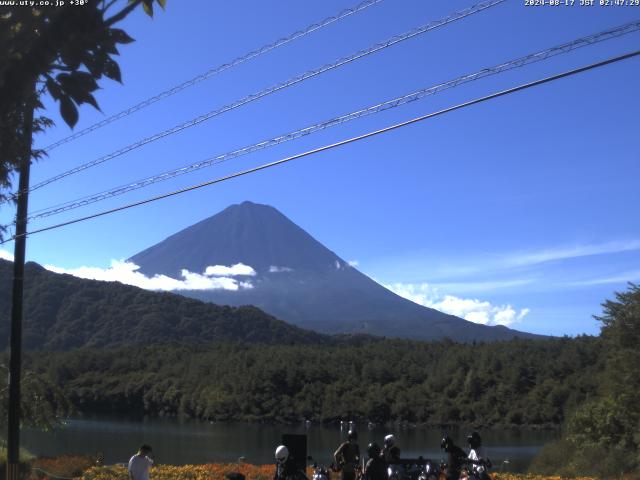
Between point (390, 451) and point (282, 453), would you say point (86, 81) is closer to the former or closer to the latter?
point (282, 453)

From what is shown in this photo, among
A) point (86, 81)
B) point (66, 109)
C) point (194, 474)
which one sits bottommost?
point (194, 474)

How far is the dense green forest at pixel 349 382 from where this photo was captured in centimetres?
7488

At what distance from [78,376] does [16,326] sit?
260 ft

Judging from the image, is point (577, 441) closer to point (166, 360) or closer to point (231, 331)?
point (166, 360)

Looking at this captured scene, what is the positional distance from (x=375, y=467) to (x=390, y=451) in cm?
70

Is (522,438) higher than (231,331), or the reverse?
(231,331)

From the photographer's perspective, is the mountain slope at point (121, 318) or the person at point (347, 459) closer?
the person at point (347, 459)

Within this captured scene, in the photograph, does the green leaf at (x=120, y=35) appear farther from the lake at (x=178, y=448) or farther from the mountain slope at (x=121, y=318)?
the mountain slope at (x=121, y=318)

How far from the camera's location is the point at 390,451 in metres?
11.2

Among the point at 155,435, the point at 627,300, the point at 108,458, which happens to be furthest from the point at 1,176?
the point at 155,435

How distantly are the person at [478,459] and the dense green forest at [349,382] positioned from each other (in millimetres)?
59657

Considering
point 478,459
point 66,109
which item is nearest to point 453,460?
point 478,459

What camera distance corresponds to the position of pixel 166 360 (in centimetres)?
9700

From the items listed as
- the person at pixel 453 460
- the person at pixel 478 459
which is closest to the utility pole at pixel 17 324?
the person at pixel 453 460
